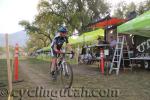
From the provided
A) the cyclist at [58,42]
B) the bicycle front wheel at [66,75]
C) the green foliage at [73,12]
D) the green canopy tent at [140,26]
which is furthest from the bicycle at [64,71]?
the green foliage at [73,12]

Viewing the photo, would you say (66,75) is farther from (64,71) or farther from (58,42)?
(58,42)

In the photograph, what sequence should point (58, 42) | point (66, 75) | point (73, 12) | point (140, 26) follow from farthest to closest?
1. point (73, 12)
2. point (140, 26)
3. point (58, 42)
4. point (66, 75)

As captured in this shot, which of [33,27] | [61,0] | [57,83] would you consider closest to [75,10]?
[61,0]

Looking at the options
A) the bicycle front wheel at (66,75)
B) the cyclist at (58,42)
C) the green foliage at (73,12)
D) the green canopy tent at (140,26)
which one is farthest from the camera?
Result: the green foliage at (73,12)

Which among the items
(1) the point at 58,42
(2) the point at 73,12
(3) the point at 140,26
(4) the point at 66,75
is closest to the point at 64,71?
(4) the point at 66,75

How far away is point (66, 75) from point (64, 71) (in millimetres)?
154

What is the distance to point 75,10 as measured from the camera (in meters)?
57.5

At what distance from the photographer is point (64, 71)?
30.9 feet

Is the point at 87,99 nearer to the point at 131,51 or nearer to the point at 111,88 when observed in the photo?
the point at 111,88

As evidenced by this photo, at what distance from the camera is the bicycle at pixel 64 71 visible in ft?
30.1

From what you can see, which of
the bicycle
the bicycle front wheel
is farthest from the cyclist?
the bicycle front wheel

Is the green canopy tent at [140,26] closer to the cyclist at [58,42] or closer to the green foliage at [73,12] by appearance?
the cyclist at [58,42]

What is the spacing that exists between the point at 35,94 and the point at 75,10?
50047 millimetres

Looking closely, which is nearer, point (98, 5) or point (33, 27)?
Answer: point (98, 5)
